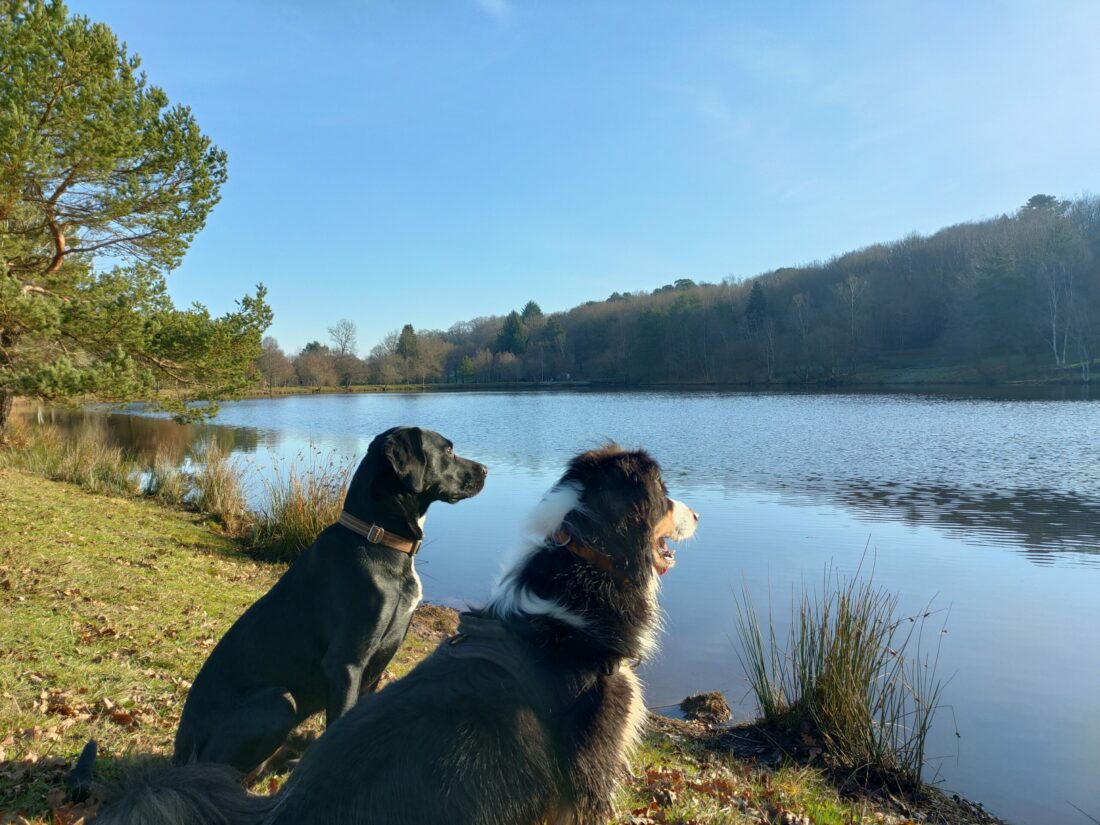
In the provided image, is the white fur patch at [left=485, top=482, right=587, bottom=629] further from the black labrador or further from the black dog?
the black labrador

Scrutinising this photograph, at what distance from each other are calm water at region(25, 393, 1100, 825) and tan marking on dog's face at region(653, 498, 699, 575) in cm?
59

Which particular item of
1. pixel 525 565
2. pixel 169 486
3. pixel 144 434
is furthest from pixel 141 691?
pixel 144 434

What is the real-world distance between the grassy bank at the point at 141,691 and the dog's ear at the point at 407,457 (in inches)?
71.3

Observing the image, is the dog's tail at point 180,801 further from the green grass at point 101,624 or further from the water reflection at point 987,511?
the water reflection at point 987,511

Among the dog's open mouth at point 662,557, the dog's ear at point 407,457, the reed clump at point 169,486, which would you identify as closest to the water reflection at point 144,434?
the reed clump at point 169,486

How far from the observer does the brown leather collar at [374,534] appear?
12.6 feet

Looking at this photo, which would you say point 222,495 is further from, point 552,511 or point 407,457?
point 552,511

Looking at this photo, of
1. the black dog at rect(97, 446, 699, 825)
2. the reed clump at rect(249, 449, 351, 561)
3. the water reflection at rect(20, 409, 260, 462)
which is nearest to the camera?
the black dog at rect(97, 446, 699, 825)

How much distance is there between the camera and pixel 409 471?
4.15 meters

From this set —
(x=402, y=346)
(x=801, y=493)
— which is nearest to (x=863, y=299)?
(x=402, y=346)

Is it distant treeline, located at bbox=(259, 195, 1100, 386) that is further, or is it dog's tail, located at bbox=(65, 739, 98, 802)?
distant treeline, located at bbox=(259, 195, 1100, 386)

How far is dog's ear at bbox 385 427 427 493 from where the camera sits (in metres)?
4.11

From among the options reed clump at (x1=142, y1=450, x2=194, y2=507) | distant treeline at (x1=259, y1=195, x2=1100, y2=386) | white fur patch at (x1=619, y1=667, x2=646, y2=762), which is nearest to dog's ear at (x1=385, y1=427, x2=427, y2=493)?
white fur patch at (x1=619, y1=667, x2=646, y2=762)

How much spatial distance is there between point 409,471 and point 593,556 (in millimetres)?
1818
